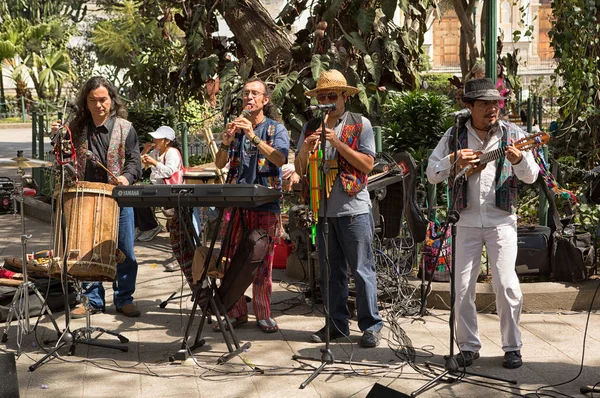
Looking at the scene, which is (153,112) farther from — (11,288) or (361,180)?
(361,180)

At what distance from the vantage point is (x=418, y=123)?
9273mm

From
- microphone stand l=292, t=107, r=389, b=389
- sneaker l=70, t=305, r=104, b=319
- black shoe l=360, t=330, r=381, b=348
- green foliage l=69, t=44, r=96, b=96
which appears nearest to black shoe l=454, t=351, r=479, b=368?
microphone stand l=292, t=107, r=389, b=389

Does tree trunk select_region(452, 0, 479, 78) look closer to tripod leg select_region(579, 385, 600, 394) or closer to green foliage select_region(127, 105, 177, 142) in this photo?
green foliage select_region(127, 105, 177, 142)

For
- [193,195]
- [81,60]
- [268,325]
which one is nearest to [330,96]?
[193,195]

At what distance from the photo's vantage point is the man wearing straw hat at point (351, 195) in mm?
6137

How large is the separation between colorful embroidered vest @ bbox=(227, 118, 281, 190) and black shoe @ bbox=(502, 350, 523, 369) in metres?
1.98

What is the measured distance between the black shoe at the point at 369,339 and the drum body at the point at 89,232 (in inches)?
74.3

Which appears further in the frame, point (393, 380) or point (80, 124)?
point (80, 124)

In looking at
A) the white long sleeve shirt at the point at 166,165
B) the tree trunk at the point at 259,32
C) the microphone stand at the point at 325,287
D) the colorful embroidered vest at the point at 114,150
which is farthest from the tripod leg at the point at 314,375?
the tree trunk at the point at 259,32

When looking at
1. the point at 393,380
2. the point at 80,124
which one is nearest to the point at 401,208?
the point at 393,380

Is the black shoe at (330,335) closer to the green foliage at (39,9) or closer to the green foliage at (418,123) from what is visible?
the green foliage at (418,123)

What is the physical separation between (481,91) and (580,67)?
4.21 metres

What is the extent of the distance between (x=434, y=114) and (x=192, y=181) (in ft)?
8.56

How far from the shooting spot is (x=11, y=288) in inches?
289
